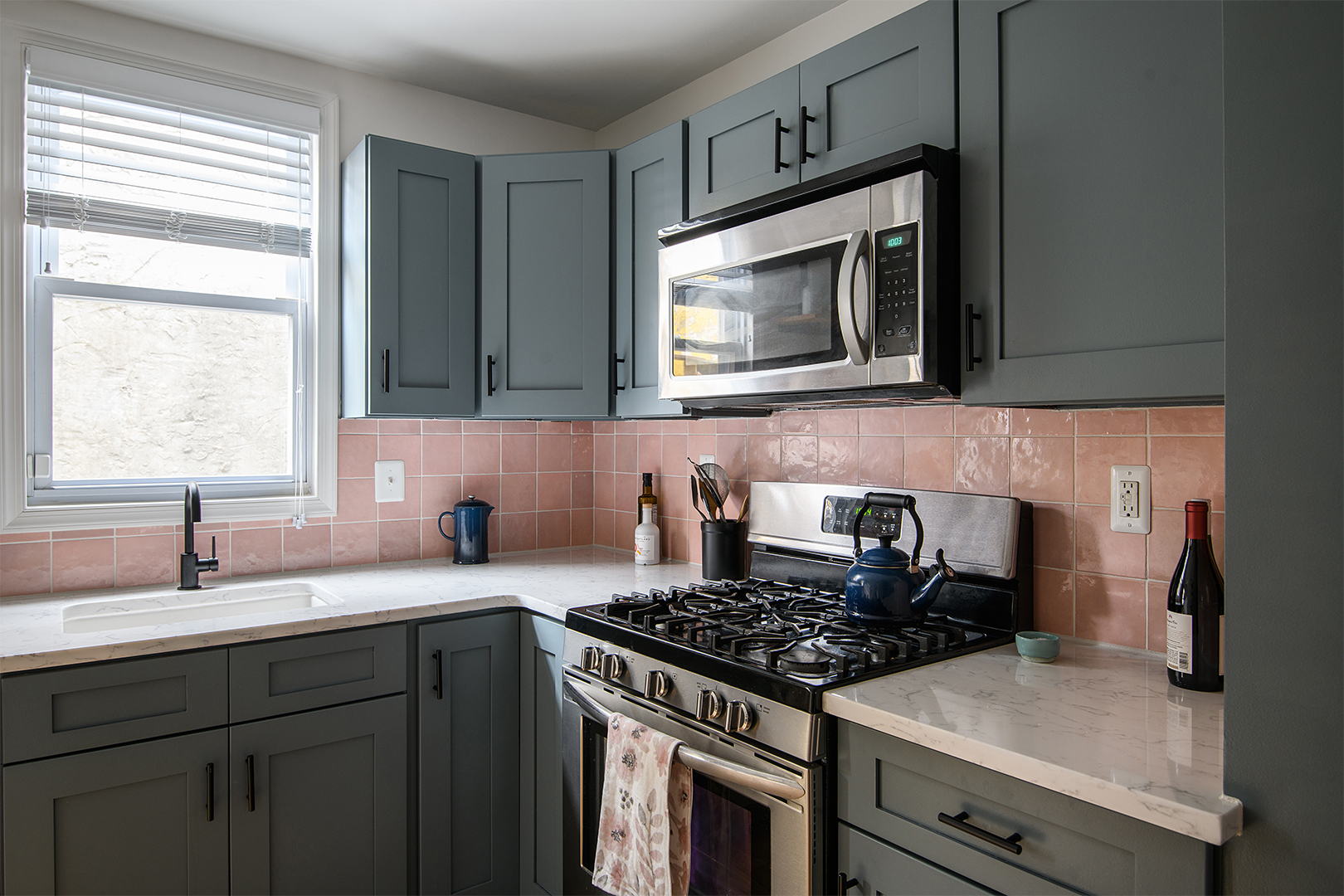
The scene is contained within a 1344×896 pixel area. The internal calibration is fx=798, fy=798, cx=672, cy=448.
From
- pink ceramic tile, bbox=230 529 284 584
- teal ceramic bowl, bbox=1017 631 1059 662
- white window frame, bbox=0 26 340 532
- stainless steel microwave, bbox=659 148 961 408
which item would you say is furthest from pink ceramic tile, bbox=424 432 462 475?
teal ceramic bowl, bbox=1017 631 1059 662

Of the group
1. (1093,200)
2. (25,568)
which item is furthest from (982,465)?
(25,568)

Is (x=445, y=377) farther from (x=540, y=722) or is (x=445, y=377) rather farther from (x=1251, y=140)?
(x=1251, y=140)

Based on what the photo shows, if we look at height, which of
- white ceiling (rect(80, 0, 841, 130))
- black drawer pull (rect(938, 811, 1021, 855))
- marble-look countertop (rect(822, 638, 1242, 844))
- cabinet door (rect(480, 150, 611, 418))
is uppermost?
white ceiling (rect(80, 0, 841, 130))

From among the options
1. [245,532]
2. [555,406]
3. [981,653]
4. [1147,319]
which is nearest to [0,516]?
[245,532]

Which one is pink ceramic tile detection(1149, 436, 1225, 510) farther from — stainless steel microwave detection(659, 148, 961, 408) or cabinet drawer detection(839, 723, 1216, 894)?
cabinet drawer detection(839, 723, 1216, 894)

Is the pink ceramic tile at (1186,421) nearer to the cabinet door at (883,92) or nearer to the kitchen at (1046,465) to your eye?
the kitchen at (1046,465)

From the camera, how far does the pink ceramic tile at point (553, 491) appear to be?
9.84 feet

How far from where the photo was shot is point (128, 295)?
2256mm

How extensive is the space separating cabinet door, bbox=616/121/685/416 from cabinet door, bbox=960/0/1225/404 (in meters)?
0.88

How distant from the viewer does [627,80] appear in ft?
8.79

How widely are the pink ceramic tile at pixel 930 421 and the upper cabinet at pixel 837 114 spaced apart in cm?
60

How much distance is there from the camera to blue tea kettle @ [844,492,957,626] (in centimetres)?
161

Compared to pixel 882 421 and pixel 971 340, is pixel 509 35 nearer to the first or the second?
pixel 882 421

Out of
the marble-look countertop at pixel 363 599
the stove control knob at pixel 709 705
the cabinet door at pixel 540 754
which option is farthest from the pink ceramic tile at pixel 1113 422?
the cabinet door at pixel 540 754
